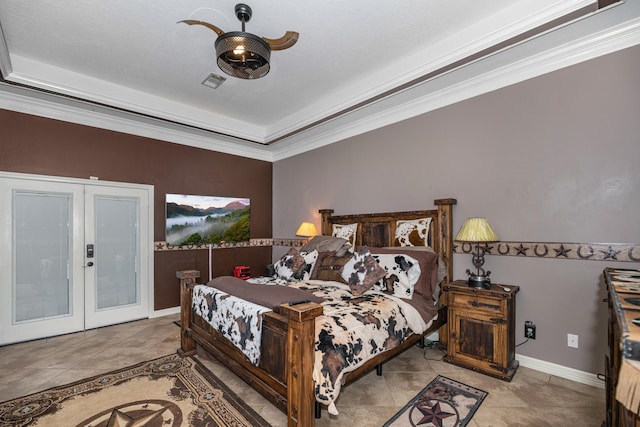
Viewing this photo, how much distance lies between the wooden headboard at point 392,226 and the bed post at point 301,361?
6.75 feet

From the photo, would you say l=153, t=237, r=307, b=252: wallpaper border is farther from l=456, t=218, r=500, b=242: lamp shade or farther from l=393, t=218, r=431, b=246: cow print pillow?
l=456, t=218, r=500, b=242: lamp shade

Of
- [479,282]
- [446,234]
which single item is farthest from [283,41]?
[479,282]

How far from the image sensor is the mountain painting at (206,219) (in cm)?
476

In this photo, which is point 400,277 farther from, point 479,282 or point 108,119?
point 108,119

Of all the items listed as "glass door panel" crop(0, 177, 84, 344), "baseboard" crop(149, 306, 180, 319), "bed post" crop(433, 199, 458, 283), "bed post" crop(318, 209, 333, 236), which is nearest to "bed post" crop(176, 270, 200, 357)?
"baseboard" crop(149, 306, 180, 319)

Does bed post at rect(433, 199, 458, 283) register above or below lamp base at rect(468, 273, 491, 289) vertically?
above

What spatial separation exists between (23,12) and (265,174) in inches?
152

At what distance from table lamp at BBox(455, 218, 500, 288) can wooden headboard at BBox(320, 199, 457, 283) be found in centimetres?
33

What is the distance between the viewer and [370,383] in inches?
103

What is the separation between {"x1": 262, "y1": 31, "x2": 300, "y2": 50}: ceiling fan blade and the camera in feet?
7.67

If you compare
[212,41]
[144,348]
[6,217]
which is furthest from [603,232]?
[6,217]

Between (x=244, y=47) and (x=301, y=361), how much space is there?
2.22m

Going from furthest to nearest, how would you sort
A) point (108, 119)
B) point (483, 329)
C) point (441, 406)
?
point (108, 119)
point (483, 329)
point (441, 406)

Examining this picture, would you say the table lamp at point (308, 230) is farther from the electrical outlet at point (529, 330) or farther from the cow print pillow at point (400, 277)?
the electrical outlet at point (529, 330)
